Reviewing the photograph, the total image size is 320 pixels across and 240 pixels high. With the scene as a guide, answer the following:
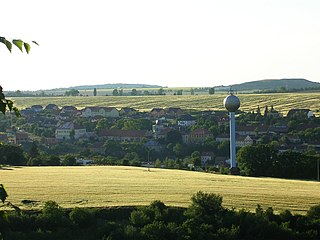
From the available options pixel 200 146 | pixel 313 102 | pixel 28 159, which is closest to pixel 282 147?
pixel 200 146

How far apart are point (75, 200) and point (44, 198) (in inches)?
43.2

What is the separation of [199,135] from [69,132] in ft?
50.3

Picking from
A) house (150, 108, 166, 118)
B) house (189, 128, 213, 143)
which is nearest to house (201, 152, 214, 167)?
house (189, 128, 213, 143)

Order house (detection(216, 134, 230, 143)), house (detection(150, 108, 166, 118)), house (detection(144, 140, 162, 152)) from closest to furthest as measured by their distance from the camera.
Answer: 1. house (detection(144, 140, 162, 152))
2. house (detection(216, 134, 230, 143))
3. house (detection(150, 108, 166, 118))

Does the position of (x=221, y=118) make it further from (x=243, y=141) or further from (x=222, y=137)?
(x=243, y=141)

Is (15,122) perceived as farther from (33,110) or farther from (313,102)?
(313,102)

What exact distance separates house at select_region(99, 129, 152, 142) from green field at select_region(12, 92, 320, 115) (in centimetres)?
2867

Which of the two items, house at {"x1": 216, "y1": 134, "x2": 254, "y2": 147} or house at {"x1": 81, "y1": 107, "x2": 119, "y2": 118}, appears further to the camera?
house at {"x1": 81, "y1": 107, "x2": 119, "y2": 118}

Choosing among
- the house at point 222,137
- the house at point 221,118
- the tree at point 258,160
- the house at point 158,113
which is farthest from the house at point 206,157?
the house at point 158,113

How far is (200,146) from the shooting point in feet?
202

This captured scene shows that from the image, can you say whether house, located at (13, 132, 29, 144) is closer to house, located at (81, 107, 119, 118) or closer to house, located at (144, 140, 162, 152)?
house, located at (144, 140, 162, 152)

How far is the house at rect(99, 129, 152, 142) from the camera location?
7175 centimetres

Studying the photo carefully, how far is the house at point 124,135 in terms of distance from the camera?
71750mm

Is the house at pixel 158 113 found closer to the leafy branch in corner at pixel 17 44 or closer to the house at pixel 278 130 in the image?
the house at pixel 278 130
